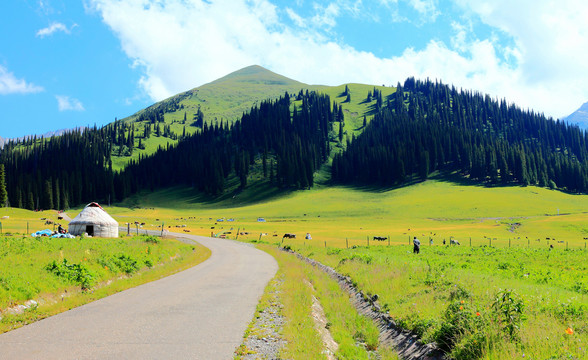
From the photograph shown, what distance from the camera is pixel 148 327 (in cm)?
1155

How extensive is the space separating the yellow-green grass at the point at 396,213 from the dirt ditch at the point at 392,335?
148 ft

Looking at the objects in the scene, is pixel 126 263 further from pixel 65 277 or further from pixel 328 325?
pixel 328 325

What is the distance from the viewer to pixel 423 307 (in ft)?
45.1

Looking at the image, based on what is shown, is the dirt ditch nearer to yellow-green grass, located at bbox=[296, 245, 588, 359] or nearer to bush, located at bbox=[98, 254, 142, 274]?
yellow-green grass, located at bbox=[296, 245, 588, 359]

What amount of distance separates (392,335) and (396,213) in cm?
10794

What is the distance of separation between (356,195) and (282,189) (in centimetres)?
4470

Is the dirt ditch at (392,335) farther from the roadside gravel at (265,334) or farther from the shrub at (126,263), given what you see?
the shrub at (126,263)

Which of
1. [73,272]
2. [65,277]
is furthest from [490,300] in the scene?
[73,272]

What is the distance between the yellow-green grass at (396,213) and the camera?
77.3 m

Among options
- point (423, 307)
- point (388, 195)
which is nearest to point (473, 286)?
point (423, 307)

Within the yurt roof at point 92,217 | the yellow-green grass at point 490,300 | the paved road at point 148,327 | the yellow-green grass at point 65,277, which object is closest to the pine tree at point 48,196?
the yurt roof at point 92,217

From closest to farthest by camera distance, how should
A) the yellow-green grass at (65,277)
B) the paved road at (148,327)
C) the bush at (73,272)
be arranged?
1. the paved road at (148,327)
2. the yellow-green grass at (65,277)
3. the bush at (73,272)

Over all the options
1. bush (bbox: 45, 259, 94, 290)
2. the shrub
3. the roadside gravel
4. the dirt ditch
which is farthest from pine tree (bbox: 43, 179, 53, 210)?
the roadside gravel

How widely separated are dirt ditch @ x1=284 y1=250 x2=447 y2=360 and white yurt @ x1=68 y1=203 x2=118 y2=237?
48627 mm
